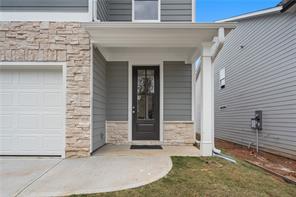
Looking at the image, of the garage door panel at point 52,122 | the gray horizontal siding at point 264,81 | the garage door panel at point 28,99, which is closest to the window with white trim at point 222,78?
the gray horizontal siding at point 264,81

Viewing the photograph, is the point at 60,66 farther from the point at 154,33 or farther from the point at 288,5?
the point at 288,5

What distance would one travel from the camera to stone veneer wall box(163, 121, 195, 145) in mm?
7066

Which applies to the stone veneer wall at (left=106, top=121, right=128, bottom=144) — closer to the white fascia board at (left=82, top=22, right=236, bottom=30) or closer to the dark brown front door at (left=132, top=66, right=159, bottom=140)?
the dark brown front door at (left=132, top=66, right=159, bottom=140)

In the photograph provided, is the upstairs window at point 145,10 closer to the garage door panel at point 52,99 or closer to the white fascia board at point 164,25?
the white fascia board at point 164,25

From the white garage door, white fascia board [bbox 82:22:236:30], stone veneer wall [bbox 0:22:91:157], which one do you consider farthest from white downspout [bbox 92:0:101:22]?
the white garage door

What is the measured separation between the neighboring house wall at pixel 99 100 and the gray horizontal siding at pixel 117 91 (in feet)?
0.95

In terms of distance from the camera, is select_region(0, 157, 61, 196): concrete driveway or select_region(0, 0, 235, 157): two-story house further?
select_region(0, 0, 235, 157): two-story house

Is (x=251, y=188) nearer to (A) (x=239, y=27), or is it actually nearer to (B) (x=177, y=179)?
(B) (x=177, y=179)

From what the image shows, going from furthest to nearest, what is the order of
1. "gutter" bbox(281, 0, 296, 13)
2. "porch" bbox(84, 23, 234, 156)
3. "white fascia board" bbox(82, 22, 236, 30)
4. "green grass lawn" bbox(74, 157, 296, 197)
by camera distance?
1. "porch" bbox(84, 23, 234, 156)
2. "gutter" bbox(281, 0, 296, 13)
3. "white fascia board" bbox(82, 22, 236, 30)
4. "green grass lawn" bbox(74, 157, 296, 197)

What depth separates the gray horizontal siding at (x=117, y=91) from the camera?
7.17 meters

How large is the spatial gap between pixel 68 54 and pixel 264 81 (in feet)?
21.0

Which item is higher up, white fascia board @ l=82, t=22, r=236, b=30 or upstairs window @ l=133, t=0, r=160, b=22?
upstairs window @ l=133, t=0, r=160, b=22

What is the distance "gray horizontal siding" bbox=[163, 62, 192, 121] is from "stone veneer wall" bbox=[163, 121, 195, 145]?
0.47ft

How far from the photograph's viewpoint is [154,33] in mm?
5129
